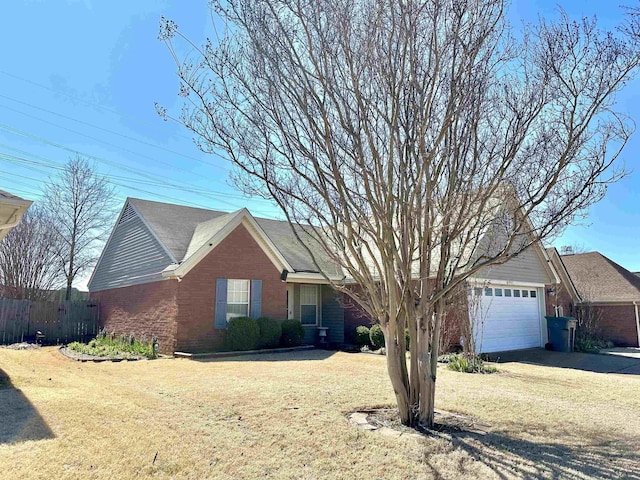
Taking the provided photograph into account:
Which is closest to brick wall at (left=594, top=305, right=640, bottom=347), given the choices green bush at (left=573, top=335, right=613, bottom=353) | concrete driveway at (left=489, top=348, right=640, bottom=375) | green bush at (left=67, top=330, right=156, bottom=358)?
green bush at (left=573, top=335, right=613, bottom=353)

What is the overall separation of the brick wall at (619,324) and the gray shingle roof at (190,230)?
12534mm

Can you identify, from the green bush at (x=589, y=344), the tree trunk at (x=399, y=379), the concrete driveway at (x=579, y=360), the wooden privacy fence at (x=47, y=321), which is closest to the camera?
the tree trunk at (x=399, y=379)

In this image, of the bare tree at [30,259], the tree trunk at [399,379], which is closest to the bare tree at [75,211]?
the bare tree at [30,259]

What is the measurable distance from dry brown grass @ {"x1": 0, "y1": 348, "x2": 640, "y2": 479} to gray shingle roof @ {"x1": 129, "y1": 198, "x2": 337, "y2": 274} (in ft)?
21.1

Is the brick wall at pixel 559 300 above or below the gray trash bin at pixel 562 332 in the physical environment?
above

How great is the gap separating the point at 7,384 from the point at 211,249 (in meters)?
7.52

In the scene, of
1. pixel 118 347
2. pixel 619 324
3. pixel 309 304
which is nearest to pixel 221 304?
pixel 118 347

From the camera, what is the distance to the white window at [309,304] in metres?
18.5

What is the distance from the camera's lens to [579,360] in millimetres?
14117

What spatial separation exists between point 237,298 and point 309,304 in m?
4.03

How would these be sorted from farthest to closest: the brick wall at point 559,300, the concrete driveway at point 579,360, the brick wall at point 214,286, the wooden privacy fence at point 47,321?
the brick wall at point 559,300
the wooden privacy fence at point 47,321
the brick wall at point 214,286
the concrete driveway at point 579,360

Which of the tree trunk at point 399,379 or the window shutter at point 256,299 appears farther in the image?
the window shutter at point 256,299

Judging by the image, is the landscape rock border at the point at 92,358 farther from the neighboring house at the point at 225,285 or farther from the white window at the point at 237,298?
the white window at the point at 237,298

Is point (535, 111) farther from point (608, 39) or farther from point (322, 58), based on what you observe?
point (322, 58)
